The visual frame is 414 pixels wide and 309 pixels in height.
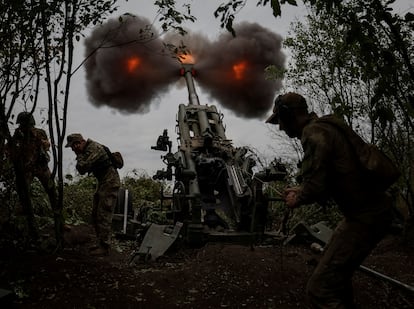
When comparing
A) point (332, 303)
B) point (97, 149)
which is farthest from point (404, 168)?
point (332, 303)

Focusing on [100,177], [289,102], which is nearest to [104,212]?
[100,177]

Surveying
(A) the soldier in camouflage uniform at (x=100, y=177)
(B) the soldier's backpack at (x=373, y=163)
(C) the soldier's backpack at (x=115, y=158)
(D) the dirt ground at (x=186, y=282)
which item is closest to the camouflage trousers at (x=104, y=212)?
(A) the soldier in camouflage uniform at (x=100, y=177)

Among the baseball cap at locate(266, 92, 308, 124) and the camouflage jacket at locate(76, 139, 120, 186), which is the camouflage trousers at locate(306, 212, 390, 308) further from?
the camouflage jacket at locate(76, 139, 120, 186)

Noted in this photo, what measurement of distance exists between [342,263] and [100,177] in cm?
501

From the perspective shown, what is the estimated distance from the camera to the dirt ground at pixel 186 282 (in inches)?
181

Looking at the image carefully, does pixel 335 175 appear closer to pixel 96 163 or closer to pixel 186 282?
pixel 186 282

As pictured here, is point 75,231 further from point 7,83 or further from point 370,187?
point 370,187

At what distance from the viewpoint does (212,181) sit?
9062 mm

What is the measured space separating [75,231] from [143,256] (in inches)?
109

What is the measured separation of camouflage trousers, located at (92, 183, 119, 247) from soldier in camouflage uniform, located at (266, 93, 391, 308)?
15.2 ft

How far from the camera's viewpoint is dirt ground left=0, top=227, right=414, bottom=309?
460cm

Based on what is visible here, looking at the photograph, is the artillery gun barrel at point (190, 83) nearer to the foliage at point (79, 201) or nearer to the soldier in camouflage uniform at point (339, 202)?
the foliage at point (79, 201)

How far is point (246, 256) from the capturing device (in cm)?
623

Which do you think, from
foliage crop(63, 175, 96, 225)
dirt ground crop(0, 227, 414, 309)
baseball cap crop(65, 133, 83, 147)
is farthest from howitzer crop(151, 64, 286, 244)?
foliage crop(63, 175, 96, 225)
